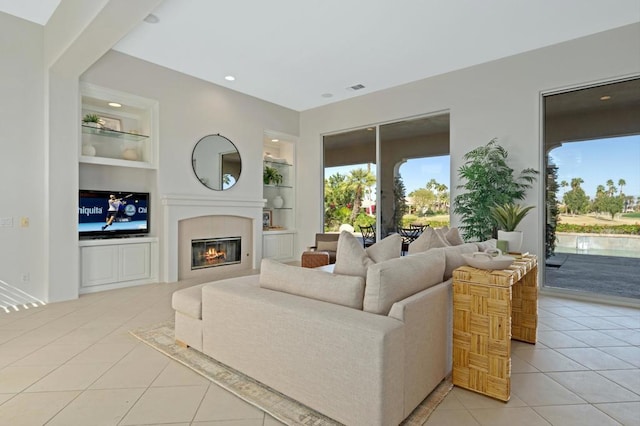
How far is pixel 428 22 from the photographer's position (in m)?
3.88

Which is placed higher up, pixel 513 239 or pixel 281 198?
pixel 281 198

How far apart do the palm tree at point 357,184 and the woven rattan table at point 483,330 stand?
4427mm

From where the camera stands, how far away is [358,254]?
218 centimetres

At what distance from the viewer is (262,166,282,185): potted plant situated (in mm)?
6934

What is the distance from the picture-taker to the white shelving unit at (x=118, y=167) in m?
4.54

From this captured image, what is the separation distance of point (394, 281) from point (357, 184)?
4.90 metres

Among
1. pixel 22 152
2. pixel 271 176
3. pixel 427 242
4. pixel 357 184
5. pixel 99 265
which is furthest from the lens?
pixel 271 176

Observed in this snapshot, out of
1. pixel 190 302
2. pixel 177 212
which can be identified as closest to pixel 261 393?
pixel 190 302

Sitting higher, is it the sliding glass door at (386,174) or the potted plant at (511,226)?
the sliding glass door at (386,174)

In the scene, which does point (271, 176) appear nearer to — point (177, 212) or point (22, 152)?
point (177, 212)

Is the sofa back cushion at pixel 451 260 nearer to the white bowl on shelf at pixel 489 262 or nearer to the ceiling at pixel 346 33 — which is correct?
the white bowl on shelf at pixel 489 262

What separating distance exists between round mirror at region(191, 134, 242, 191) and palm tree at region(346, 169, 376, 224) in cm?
217

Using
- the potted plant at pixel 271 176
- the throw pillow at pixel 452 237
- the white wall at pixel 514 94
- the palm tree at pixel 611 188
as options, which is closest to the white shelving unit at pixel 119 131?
the potted plant at pixel 271 176

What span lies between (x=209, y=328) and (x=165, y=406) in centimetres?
59
